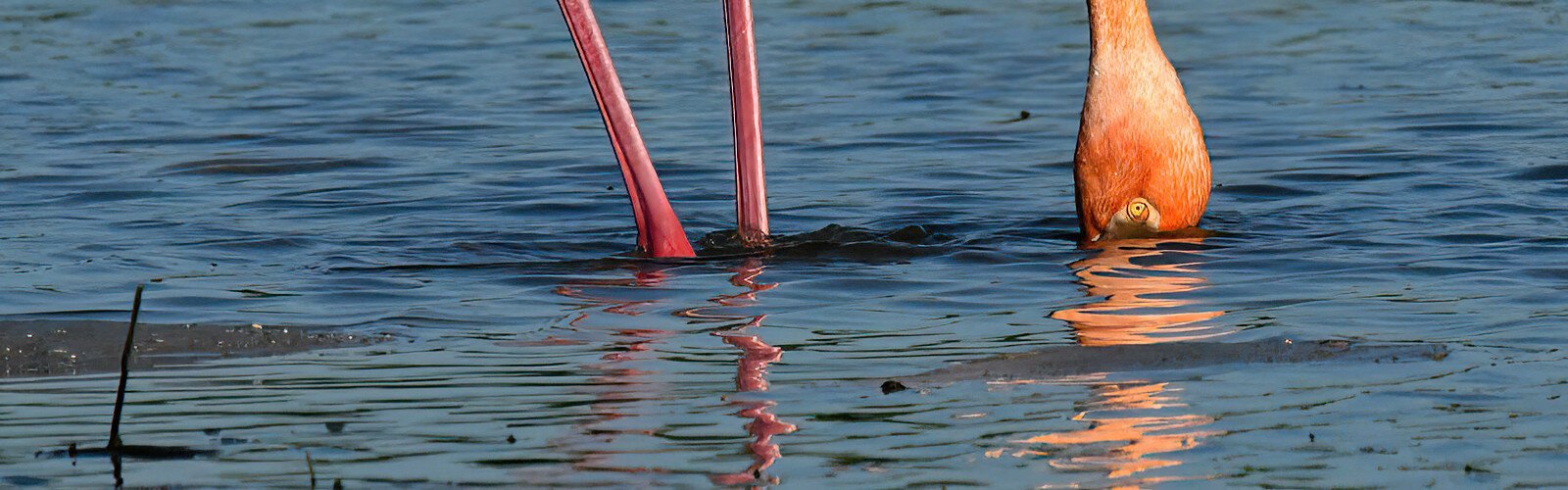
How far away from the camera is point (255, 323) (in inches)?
226

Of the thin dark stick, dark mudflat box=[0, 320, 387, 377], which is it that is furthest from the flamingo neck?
the thin dark stick

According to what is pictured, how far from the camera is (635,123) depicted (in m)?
6.26

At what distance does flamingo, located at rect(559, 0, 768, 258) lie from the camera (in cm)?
594

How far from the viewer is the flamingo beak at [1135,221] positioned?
6938 mm

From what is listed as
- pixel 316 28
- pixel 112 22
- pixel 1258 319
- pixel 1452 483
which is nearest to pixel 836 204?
pixel 1258 319

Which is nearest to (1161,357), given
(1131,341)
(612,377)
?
(1131,341)

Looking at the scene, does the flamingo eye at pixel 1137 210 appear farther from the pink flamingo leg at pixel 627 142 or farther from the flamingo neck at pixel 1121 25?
the pink flamingo leg at pixel 627 142

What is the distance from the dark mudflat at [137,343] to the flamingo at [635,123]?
931 mm

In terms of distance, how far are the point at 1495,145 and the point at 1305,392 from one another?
16.4 ft

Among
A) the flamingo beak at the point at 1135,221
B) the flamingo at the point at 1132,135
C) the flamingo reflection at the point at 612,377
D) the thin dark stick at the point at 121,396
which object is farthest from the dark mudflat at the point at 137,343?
the flamingo beak at the point at 1135,221

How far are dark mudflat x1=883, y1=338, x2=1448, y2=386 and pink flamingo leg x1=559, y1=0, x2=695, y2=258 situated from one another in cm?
143

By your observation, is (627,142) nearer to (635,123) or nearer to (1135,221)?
(635,123)

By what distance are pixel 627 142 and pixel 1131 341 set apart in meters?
1.60

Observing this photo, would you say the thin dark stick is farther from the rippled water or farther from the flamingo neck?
the flamingo neck
